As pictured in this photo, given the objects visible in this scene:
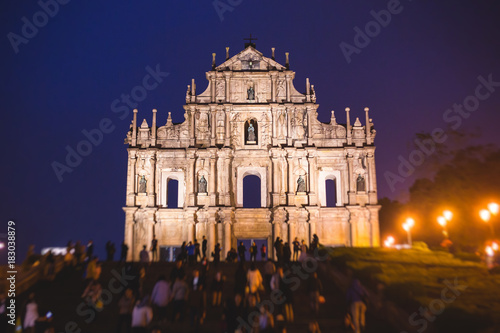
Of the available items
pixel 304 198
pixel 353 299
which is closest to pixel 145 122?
pixel 304 198

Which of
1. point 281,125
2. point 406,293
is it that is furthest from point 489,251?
point 281,125

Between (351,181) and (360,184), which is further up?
(351,181)

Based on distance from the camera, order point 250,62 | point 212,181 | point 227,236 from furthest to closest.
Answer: point 250,62 < point 212,181 < point 227,236

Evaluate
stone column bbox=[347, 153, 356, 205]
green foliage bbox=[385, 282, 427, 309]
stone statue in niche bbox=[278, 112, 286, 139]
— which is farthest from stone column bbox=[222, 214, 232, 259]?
green foliage bbox=[385, 282, 427, 309]

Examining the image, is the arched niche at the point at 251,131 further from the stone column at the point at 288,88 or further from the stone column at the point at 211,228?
the stone column at the point at 211,228

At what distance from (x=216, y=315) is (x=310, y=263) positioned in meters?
7.71

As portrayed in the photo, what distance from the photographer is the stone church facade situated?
1335 inches

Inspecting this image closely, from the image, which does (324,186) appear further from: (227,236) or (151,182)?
(151,182)

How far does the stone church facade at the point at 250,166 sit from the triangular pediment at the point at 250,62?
8cm

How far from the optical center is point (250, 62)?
37.2 m

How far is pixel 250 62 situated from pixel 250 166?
8.18 metres

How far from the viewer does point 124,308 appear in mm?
13586

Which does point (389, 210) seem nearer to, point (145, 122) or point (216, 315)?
point (145, 122)

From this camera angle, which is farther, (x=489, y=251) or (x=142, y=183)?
(x=142, y=183)
